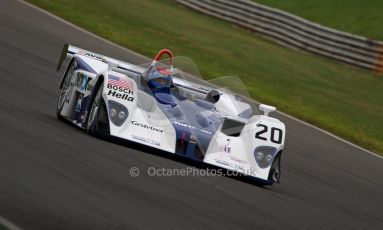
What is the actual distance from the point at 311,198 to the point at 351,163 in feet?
13.4

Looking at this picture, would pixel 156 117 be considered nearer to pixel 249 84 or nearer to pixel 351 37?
pixel 249 84

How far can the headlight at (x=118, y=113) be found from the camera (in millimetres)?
10008

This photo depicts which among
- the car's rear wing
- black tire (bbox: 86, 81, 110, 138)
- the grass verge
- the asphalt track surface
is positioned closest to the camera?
the asphalt track surface

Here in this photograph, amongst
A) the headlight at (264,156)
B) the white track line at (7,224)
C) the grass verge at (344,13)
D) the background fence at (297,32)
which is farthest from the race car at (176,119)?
the grass verge at (344,13)

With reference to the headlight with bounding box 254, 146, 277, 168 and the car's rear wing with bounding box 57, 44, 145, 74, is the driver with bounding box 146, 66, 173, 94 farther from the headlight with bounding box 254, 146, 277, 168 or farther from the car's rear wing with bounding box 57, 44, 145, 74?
the headlight with bounding box 254, 146, 277, 168

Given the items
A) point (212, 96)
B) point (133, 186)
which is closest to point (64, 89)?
point (212, 96)

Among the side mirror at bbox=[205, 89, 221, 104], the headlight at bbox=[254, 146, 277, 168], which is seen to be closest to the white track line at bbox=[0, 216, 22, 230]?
the headlight at bbox=[254, 146, 277, 168]

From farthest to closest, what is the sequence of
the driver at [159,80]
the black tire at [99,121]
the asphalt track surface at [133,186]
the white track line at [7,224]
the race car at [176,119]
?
the driver at [159,80]
the black tire at [99,121]
the race car at [176,119]
the asphalt track surface at [133,186]
the white track line at [7,224]

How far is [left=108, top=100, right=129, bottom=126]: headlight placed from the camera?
10008 mm

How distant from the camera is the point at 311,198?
10.3 meters

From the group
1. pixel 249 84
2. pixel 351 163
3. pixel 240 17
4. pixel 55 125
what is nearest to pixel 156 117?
pixel 55 125

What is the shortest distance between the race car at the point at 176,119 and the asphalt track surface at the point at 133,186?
0.17 m

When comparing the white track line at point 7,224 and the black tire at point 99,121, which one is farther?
the black tire at point 99,121

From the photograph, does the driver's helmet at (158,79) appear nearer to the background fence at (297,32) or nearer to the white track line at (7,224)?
the white track line at (7,224)
